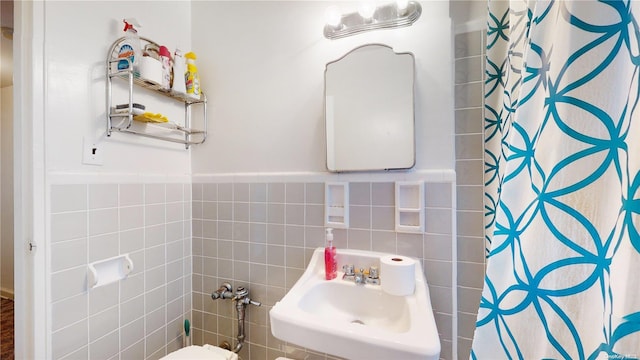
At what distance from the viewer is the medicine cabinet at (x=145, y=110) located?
1000mm

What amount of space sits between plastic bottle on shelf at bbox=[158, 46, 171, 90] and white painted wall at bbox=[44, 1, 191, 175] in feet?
0.39

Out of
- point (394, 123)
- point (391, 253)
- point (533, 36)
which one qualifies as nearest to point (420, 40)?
point (394, 123)

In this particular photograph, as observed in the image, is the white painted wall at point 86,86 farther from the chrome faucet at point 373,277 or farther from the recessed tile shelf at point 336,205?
the chrome faucet at point 373,277

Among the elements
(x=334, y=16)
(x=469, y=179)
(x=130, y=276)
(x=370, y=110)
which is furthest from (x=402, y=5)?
(x=130, y=276)

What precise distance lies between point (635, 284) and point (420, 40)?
3.20 feet

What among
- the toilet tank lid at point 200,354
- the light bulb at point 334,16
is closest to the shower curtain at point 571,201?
the light bulb at point 334,16

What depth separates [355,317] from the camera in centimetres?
97

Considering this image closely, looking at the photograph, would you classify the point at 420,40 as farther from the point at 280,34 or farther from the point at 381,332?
the point at 381,332

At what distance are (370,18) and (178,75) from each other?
2.98ft

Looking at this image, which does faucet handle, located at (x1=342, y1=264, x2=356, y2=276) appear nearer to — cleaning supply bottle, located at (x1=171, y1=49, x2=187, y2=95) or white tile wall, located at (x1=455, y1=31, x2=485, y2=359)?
white tile wall, located at (x1=455, y1=31, x2=485, y2=359)

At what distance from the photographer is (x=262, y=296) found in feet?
4.04

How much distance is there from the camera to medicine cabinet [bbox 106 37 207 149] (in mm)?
1000

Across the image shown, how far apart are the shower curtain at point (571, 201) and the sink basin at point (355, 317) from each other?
7.3 inches

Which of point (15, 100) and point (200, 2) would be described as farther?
point (200, 2)
